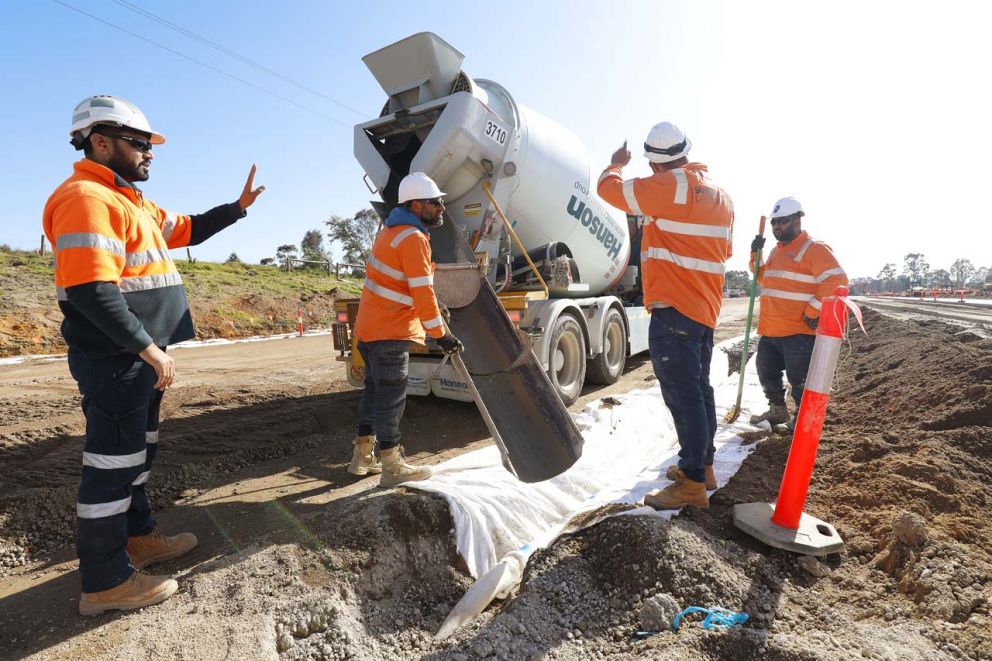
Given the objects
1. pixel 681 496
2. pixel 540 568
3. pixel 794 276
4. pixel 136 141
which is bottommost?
pixel 540 568

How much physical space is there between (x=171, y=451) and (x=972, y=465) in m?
5.46

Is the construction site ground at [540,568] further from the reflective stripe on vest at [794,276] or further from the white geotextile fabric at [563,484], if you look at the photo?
the reflective stripe on vest at [794,276]

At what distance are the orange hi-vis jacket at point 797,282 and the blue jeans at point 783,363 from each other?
9cm

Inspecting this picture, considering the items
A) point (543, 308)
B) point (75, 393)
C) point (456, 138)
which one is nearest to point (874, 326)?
point (543, 308)

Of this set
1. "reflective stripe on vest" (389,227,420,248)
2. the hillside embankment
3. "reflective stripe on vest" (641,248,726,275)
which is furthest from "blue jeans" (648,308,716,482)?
the hillside embankment

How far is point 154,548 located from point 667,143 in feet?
11.2

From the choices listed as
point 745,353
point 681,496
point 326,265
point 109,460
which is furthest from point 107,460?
point 326,265

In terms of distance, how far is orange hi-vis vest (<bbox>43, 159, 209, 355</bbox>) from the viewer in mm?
1999

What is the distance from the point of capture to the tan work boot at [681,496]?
9.05ft

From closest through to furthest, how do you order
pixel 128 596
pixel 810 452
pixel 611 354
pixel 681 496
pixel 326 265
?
pixel 128 596, pixel 810 452, pixel 681 496, pixel 611 354, pixel 326 265

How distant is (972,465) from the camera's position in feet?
9.94

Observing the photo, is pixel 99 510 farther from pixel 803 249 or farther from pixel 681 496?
pixel 803 249

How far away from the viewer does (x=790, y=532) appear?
2377mm

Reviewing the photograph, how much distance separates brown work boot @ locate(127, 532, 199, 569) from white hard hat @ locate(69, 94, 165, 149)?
185cm
